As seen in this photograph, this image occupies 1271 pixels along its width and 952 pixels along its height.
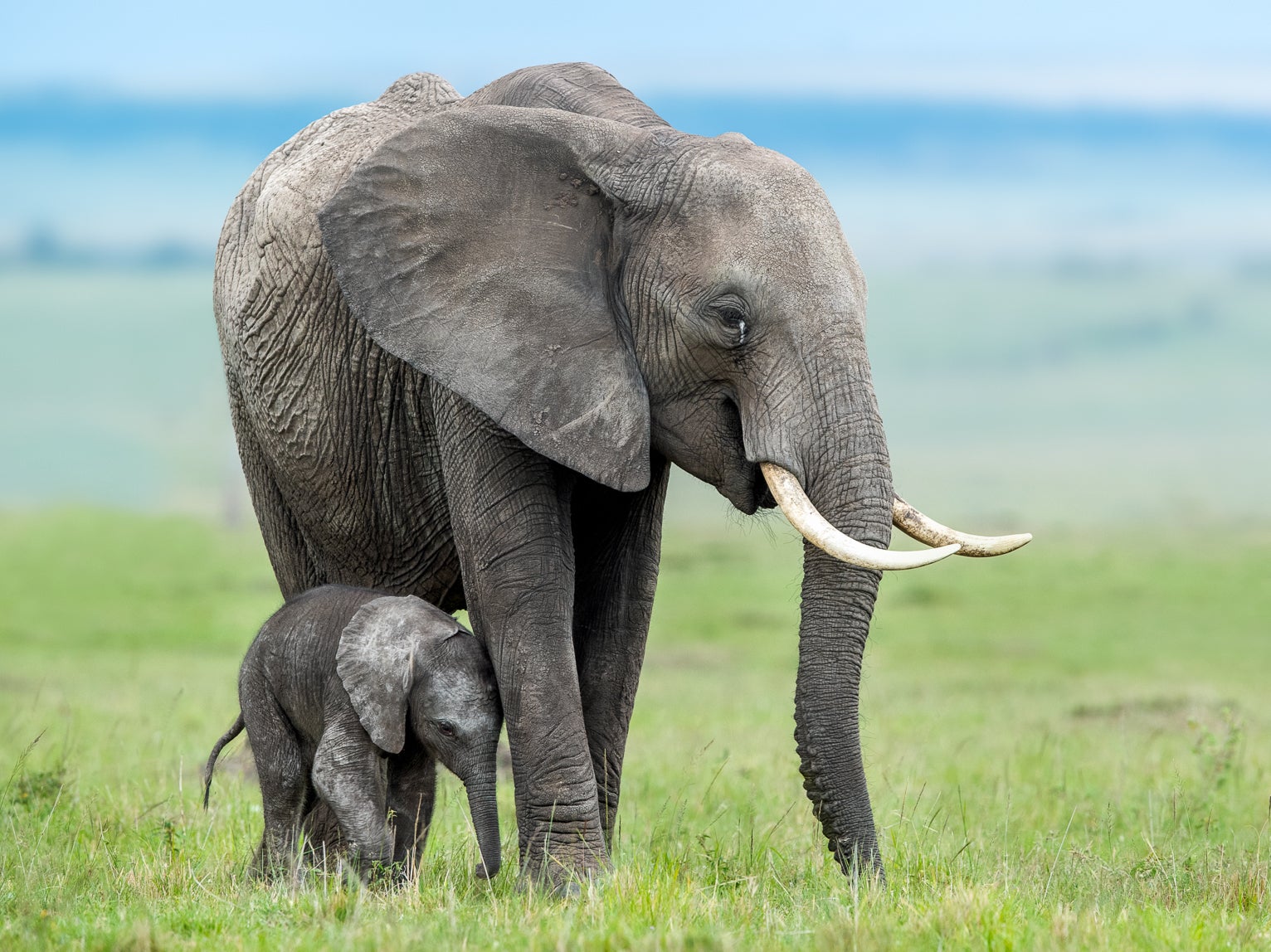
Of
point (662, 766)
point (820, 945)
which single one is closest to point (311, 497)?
point (820, 945)

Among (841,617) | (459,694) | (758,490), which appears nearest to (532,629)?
(459,694)

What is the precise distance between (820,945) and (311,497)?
3734 millimetres

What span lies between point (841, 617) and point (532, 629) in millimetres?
1262

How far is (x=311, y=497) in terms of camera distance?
824cm

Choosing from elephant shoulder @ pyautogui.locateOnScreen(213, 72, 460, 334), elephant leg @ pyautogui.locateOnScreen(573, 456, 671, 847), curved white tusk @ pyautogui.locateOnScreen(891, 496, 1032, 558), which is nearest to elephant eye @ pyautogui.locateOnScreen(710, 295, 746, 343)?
curved white tusk @ pyautogui.locateOnScreen(891, 496, 1032, 558)

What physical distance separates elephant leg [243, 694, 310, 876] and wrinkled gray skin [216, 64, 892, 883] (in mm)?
1015

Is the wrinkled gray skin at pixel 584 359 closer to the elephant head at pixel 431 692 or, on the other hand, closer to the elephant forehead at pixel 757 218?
the elephant forehead at pixel 757 218

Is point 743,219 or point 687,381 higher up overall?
point 743,219

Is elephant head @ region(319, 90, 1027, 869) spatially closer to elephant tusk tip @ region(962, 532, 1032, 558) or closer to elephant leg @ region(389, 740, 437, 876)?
elephant tusk tip @ region(962, 532, 1032, 558)

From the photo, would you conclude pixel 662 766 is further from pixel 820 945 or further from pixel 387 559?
pixel 820 945

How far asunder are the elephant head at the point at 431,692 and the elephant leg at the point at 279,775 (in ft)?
2.14

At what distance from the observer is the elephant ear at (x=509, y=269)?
6641mm

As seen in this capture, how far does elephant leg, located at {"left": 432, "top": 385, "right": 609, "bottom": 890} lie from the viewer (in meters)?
6.83

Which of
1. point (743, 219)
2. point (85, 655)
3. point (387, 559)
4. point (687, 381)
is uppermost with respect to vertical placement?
point (743, 219)
